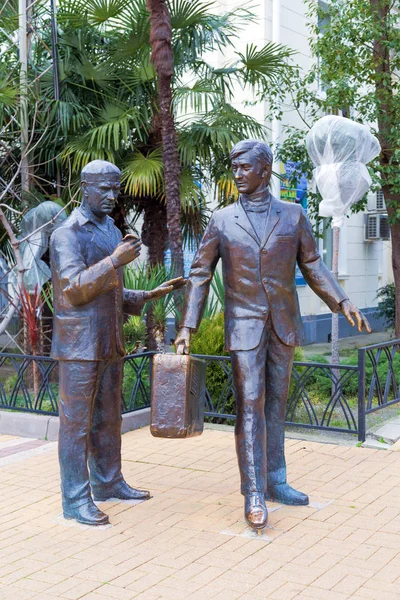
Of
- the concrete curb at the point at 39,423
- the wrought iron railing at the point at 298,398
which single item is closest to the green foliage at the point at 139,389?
the concrete curb at the point at 39,423

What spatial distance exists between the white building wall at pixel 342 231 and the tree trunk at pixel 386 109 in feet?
6.38

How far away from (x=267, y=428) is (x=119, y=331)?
1083mm

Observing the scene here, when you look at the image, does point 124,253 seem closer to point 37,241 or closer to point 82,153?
point 82,153

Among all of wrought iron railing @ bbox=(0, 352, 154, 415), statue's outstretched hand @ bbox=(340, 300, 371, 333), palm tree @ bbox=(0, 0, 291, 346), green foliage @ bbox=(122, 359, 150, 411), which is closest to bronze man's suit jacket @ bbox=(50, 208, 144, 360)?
statue's outstretched hand @ bbox=(340, 300, 371, 333)

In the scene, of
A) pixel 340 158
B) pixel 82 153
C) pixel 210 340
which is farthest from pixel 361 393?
pixel 82 153

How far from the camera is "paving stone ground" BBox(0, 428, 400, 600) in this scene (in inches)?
144

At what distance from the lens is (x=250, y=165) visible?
14.8 feet

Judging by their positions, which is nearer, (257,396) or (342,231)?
(257,396)

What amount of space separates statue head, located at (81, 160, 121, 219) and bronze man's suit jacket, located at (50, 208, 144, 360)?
0.11 meters

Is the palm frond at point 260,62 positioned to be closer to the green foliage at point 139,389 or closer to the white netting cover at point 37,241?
the white netting cover at point 37,241

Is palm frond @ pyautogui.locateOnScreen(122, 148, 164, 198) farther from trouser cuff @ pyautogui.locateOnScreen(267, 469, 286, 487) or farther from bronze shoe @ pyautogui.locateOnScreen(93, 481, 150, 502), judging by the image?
trouser cuff @ pyautogui.locateOnScreen(267, 469, 286, 487)

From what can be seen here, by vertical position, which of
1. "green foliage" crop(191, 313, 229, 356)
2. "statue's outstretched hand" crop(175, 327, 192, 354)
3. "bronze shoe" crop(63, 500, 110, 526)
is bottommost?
"bronze shoe" crop(63, 500, 110, 526)

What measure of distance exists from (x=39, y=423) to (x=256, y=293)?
3.08 meters

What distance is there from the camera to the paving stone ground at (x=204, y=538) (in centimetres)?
366
